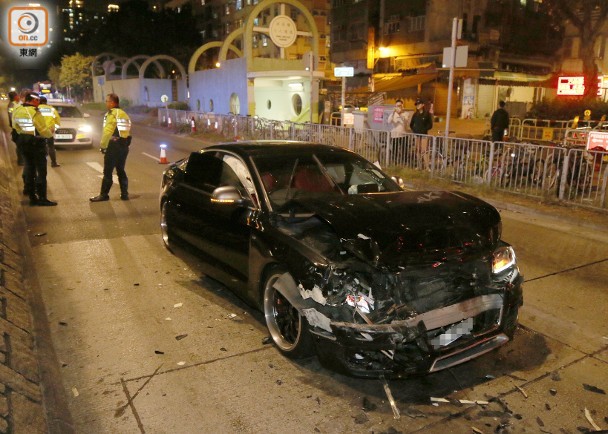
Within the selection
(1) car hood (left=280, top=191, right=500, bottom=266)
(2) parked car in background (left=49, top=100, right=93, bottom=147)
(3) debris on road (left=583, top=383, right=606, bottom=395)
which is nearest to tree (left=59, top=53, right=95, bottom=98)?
(2) parked car in background (left=49, top=100, right=93, bottom=147)

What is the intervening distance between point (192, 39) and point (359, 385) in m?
67.2

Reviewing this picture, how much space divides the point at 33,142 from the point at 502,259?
8.47m

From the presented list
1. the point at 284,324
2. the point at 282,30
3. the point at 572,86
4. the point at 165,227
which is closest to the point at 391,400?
the point at 284,324

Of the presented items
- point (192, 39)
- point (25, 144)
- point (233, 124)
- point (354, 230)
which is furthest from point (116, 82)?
point (354, 230)

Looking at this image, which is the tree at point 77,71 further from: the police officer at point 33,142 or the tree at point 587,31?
the police officer at point 33,142

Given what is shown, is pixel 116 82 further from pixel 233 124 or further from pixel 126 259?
pixel 126 259

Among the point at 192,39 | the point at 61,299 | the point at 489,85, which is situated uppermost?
the point at 192,39

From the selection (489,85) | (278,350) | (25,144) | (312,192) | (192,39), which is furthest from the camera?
(192,39)

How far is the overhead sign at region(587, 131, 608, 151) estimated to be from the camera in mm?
10618

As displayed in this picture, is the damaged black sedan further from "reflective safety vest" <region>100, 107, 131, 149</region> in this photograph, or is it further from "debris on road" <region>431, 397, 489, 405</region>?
"reflective safety vest" <region>100, 107, 131, 149</region>

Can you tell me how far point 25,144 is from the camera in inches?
366
